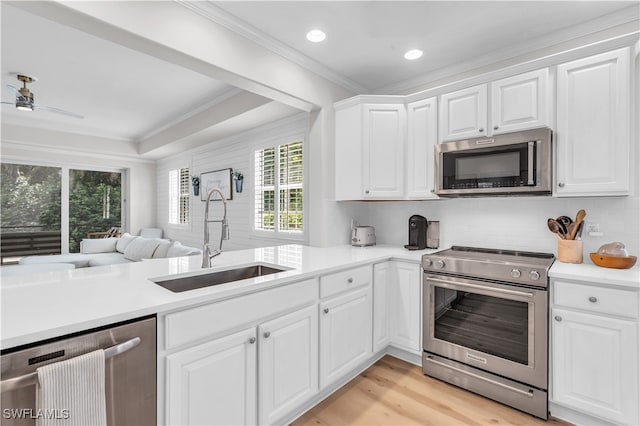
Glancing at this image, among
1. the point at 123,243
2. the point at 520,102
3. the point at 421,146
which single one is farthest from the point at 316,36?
the point at 123,243

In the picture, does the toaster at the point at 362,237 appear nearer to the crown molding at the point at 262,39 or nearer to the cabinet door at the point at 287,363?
the cabinet door at the point at 287,363

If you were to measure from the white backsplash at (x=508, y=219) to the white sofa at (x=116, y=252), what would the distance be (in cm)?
260

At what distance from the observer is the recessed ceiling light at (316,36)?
93.6 inches

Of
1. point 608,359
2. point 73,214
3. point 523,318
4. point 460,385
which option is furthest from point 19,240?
point 608,359

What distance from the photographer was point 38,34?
261 centimetres

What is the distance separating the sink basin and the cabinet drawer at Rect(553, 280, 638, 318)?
1.74 metres

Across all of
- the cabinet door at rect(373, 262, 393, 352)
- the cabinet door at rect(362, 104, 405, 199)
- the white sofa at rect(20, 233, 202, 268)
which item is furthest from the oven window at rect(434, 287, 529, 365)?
the white sofa at rect(20, 233, 202, 268)

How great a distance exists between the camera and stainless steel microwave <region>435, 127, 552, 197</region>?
2.12 metres

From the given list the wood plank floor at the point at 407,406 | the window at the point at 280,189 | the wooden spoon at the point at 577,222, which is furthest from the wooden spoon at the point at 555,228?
the window at the point at 280,189

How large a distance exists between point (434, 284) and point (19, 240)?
6.99 metres

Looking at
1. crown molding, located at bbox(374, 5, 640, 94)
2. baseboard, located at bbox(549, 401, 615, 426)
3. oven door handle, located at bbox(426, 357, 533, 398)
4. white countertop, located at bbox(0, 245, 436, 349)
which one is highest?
crown molding, located at bbox(374, 5, 640, 94)

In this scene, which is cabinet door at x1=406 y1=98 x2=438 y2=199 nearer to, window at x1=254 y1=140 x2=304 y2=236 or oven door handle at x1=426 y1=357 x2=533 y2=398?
oven door handle at x1=426 y1=357 x2=533 y2=398

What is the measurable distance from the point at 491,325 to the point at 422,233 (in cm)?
103

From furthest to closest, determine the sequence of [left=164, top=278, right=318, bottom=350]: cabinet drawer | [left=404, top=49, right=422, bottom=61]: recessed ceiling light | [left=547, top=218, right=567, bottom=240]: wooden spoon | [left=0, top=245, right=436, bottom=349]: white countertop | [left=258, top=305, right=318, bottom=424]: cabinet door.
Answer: [left=404, top=49, right=422, bottom=61]: recessed ceiling light, [left=547, top=218, right=567, bottom=240]: wooden spoon, [left=258, top=305, right=318, bottom=424]: cabinet door, [left=164, top=278, right=318, bottom=350]: cabinet drawer, [left=0, top=245, right=436, bottom=349]: white countertop
